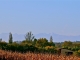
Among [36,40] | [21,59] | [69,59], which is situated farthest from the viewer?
Answer: [36,40]

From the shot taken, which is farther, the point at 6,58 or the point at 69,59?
the point at 6,58

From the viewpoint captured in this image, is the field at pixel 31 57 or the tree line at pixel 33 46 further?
the tree line at pixel 33 46

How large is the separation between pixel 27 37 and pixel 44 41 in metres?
3.65

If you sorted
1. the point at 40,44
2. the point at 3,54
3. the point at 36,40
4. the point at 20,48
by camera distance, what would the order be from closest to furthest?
the point at 3,54, the point at 20,48, the point at 40,44, the point at 36,40

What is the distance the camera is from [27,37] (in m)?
32.5

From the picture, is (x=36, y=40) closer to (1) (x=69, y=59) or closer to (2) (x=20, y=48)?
(2) (x=20, y=48)

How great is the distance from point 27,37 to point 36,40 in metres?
1.62

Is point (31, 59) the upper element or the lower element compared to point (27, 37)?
lower

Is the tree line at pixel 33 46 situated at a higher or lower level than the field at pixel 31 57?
higher

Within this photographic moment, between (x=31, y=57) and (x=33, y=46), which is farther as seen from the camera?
(x=33, y=46)

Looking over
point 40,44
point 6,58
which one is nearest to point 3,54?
point 6,58

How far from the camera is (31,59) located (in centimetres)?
1211

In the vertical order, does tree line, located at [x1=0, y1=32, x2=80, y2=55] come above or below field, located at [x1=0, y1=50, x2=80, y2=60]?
above

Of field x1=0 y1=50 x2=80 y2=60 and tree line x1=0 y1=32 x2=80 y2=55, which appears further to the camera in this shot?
tree line x1=0 y1=32 x2=80 y2=55
